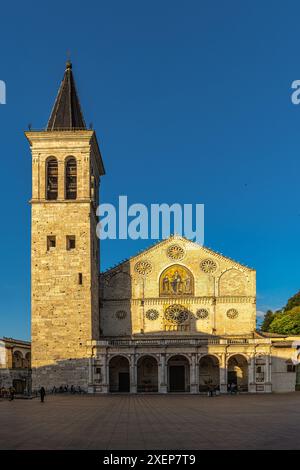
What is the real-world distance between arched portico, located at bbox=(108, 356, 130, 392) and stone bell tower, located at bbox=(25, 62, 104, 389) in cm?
316

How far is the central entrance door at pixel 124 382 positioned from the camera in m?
55.7

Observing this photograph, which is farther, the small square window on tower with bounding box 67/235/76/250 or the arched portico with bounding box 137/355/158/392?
the arched portico with bounding box 137/355/158/392

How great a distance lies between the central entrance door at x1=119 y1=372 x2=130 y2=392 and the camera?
55.7 m

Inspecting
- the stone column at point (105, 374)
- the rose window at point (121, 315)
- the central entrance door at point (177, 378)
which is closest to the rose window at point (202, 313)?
the central entrance door at point (177, 378)

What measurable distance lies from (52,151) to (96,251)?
34.5 ft

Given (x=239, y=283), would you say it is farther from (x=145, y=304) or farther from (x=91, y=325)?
(x=91, y=325)

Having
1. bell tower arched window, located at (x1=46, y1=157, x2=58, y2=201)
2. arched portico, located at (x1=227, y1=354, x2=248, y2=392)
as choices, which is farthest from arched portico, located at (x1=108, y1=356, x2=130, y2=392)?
bell tower arched window, located at (x1=46, y1=157, x2=58, y2=201)

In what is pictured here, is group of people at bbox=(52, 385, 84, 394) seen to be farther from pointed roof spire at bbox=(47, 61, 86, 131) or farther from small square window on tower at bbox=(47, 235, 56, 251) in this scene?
pointed roof spire at bbox=(47, 61, 86, 131)

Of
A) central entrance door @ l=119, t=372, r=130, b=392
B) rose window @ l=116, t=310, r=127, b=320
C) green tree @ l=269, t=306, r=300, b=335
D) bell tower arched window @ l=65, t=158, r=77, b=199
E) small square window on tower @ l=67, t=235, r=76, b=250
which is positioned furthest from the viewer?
green tree @ l=269, t=306, r=300, b=335

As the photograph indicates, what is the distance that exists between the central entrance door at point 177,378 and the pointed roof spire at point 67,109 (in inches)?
944

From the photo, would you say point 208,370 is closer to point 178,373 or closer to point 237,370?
point 237,370

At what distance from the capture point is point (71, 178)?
185 feet

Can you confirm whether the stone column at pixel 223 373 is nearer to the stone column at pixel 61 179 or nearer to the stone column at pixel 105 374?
the stone column at pixel 105 374
